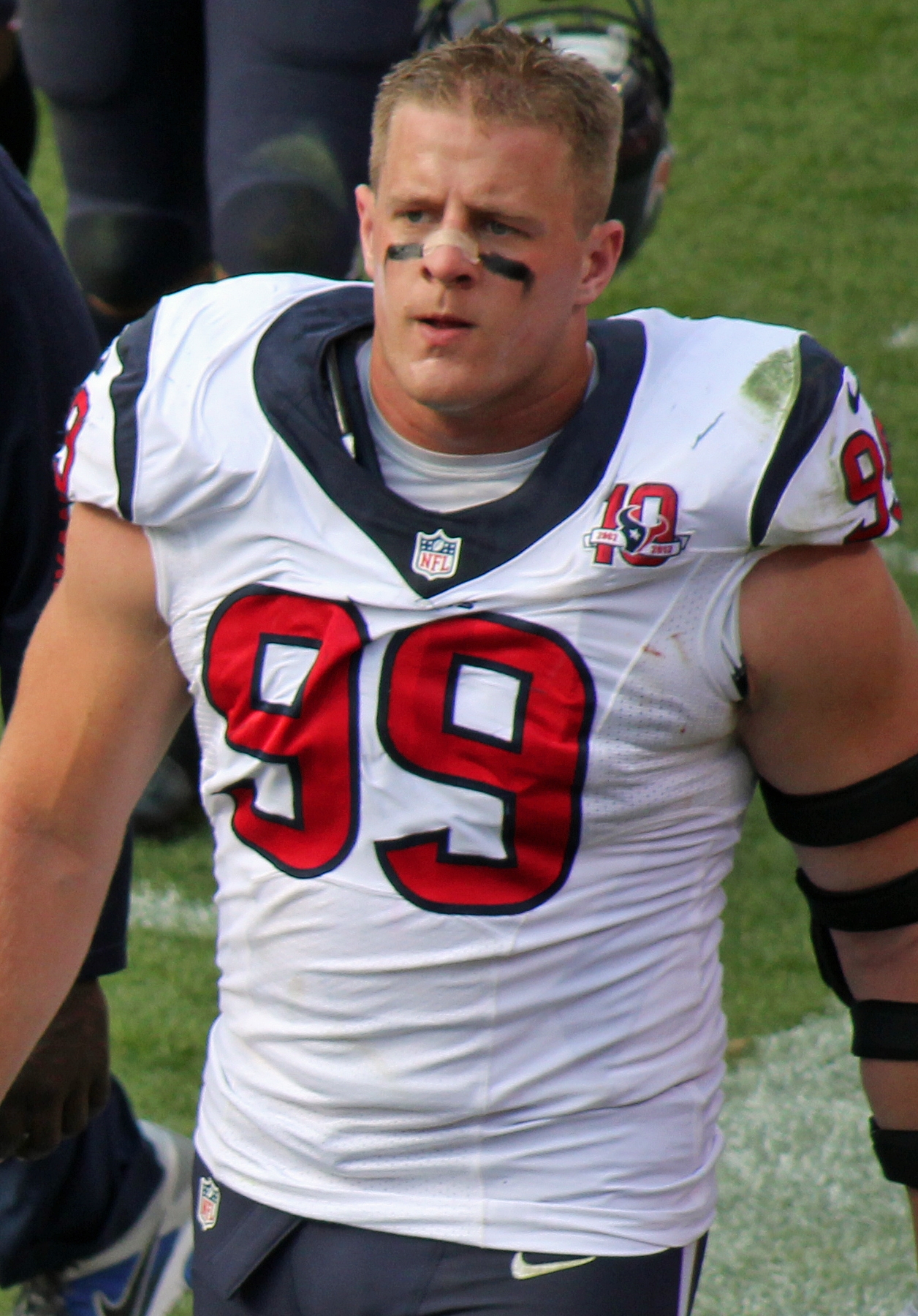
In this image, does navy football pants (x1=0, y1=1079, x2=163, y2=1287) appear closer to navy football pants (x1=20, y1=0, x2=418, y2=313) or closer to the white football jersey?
the white football jersey

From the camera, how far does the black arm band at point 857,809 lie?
1678 mm

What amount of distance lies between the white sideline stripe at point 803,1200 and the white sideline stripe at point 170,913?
36.6 inches

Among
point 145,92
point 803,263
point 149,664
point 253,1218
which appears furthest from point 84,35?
point 803,263

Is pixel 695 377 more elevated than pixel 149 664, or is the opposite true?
pixel 695 377

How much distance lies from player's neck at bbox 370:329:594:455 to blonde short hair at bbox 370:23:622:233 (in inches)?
5.0

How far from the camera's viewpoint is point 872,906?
1742 mm

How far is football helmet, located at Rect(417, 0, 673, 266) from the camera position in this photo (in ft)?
11.5

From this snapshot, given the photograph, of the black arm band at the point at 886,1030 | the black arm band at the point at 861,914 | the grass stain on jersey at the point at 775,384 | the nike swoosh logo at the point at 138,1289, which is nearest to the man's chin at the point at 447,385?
the grass stain on jersey at the point at 775,384

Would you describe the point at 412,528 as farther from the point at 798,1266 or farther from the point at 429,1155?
the point at 798,1266

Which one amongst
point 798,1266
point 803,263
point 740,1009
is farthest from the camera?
point 803,263

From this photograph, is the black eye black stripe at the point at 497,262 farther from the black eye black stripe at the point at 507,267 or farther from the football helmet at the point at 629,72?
the football helmet at the point at 629,72

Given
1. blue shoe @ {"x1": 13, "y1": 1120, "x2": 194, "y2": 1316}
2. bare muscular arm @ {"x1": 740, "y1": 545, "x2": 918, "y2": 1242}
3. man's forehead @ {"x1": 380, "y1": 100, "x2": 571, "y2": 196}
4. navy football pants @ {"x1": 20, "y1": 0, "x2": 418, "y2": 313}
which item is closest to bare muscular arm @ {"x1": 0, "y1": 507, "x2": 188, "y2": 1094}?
man's forehead @ {"x1": 380, "y1": 100, "x2": 571, "y2": 196}

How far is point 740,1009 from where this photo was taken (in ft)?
9.87

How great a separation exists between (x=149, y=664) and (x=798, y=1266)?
1.31 metres
